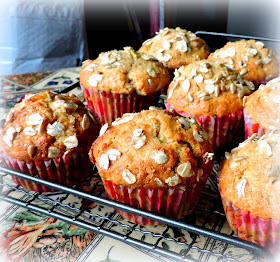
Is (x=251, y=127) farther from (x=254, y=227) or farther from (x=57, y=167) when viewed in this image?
(x=57, y=167)

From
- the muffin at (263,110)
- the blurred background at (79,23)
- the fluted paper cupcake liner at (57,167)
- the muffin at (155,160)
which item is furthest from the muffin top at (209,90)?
the blurred background at (79,23)

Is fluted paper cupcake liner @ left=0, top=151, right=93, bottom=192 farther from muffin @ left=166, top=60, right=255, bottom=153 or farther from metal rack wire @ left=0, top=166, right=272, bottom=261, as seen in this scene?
muffin @ left=166, top=60, right=255, bottom=153

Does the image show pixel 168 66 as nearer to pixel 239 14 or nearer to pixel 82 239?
pixel 82 239

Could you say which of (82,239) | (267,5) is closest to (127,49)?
(82,239)

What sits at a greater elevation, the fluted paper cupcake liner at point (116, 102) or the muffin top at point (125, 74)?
the muffin top at point (125, 74)

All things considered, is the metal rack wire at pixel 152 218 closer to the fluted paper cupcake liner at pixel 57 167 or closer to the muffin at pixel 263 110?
the fluted paper cupcake liner at pixel 57 167

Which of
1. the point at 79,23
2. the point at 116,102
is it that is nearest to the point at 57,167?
the point at 116,102
